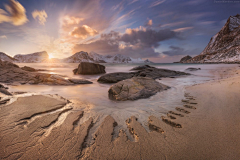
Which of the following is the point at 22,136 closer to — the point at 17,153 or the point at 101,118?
the point at 17,153

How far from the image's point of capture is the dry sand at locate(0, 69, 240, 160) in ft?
4.84

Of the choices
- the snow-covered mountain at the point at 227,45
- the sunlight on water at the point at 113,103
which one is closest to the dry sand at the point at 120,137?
the sunlight on water at the point at 113,103

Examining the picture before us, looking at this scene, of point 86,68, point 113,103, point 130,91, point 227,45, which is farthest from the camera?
point 227,45

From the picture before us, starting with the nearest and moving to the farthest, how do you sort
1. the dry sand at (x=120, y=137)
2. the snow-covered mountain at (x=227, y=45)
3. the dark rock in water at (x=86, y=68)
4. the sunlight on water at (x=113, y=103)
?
the dry sand at (x=120, y=137) < the sunlight on water at (x=113, y=103) < the dark rock in water at (x=86, y=68) < the snow-covered mountain at (x=227, y=45)

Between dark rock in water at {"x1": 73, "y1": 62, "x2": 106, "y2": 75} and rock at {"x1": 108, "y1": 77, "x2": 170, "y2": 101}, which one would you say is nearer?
rock at {"x1": 108, "y1": 77, "x2": 170, "y2": 101}

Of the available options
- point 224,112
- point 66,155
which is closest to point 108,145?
point 66,155

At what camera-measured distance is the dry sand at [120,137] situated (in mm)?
1477

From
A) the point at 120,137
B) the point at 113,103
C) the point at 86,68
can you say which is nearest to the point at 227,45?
the point at 86,68

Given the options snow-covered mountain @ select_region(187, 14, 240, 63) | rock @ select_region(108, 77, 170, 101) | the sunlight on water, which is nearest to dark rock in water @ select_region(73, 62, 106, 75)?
the sunlight on water

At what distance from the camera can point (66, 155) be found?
57.3 inches

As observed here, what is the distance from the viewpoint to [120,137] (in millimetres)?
1860

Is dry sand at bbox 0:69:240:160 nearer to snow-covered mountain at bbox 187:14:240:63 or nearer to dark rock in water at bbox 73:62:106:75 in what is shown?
dark rock in water at bbox 73:62:106:75

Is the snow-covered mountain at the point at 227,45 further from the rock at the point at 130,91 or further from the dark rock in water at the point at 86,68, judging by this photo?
the rock at the point at 130,91

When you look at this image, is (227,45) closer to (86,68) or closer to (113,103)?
(86,68)
